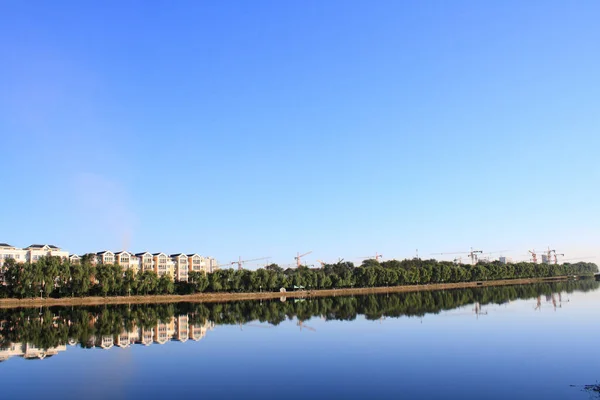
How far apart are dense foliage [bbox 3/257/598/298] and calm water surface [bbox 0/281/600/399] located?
20704 mm

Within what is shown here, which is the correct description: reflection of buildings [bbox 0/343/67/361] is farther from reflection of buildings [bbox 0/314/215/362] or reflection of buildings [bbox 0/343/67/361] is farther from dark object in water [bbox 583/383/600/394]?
dark object in water [bbox 583/383/600/394]

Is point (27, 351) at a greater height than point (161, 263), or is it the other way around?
point (161, 263)

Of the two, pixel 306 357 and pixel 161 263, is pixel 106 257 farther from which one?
pixel 306 357

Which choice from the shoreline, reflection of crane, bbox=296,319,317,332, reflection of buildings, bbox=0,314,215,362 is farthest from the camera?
the shoreline

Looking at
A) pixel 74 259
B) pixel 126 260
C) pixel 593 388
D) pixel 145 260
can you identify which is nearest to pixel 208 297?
pixel 74 259

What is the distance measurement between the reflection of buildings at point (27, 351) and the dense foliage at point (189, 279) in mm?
33345

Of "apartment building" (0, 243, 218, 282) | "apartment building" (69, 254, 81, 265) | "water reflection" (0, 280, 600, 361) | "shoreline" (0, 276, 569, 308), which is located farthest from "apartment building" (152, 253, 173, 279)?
"water reflection" (0, 280, 600, 361)

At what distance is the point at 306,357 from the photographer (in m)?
23.1

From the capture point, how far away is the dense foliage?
5700 cm

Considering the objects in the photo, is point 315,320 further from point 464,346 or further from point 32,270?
point 32,270

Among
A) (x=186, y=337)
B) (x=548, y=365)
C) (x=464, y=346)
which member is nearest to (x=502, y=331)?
(x=464, y=346)

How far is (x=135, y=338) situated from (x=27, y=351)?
603 cm

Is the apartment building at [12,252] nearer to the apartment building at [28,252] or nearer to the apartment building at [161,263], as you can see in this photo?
the apartment building at [28,252]

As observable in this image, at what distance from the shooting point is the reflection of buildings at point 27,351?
23756mm
